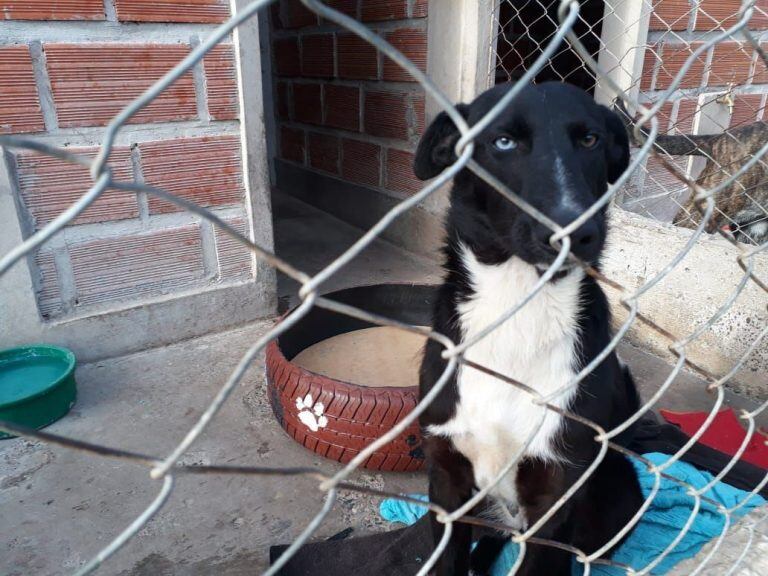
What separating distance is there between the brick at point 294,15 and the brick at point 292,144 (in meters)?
0.96

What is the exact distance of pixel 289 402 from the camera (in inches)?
84.5

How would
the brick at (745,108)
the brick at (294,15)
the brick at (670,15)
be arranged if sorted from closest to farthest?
the brick at (670,15)
the brick at (745,108)
the brick at (294,15)

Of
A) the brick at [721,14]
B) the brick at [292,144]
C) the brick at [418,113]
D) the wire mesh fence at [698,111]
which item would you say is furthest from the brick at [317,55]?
the brick at [721,14]

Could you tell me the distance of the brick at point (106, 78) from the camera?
2420 millimetres

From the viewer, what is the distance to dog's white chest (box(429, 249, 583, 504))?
4.57ft

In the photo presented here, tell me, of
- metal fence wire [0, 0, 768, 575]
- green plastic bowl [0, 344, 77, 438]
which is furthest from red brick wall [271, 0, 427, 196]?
metal fence wire [0, 0, 768, 575]

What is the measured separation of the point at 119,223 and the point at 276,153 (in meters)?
3.68

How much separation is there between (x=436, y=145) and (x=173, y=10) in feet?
5.57

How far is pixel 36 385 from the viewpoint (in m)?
2.41

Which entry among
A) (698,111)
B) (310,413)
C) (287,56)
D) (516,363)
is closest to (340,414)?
(310,413)

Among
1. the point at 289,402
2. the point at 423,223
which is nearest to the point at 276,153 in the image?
the point at 423,223

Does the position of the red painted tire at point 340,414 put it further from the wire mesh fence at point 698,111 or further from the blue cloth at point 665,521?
the wire mesh fence at point 698,111

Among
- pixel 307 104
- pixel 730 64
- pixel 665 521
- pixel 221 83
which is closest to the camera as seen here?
pixel 665 521

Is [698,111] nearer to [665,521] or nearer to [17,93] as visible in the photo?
[665,521]
